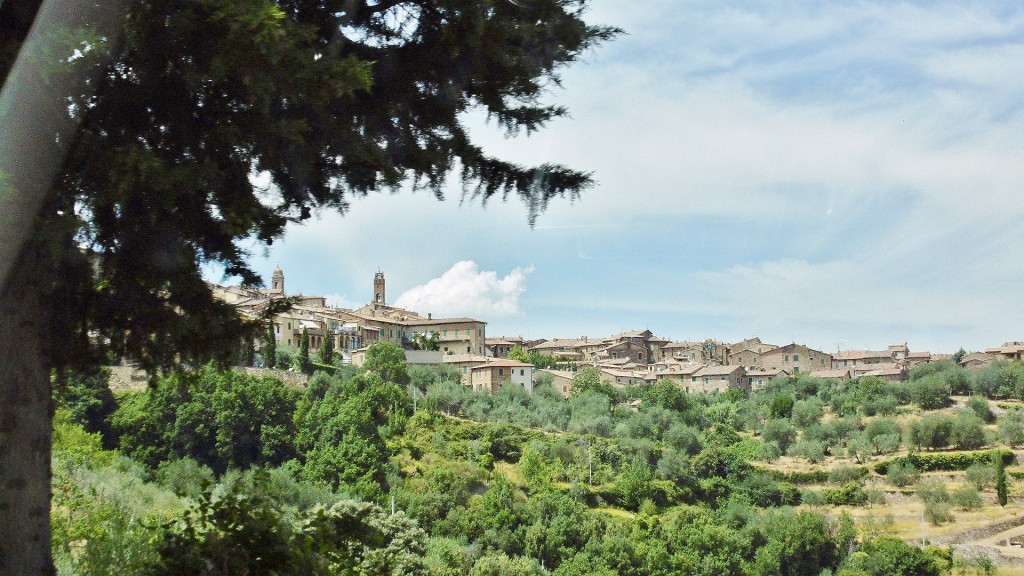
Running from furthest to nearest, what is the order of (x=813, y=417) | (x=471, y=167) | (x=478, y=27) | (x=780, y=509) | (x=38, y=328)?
(x=813, y=417), (x=780, y=509), (x=471, y=167), (x=478, y=27), (x=38, y=328)

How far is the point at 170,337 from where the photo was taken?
10.2ft

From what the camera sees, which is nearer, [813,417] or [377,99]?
Answer: [377,99]

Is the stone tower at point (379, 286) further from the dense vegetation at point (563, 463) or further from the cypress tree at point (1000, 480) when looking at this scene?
the cypress tree at point (1000, 480)

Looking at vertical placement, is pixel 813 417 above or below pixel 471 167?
below

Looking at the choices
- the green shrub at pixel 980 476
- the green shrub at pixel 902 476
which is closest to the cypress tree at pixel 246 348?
the green shrub at pixel 980 476

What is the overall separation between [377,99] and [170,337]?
47.4 inches

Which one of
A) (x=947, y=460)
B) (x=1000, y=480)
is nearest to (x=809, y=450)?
(x=947, y=460)

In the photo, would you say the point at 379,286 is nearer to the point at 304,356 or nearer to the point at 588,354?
Answer: the point at 588,354

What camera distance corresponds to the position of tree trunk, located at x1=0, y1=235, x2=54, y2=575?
8.05 ft

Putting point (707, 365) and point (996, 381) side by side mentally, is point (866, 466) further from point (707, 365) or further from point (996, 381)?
point (707, 365)

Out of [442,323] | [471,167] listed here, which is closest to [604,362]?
[442,323]

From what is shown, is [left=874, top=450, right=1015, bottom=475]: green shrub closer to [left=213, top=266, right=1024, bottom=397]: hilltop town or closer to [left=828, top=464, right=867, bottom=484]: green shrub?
[left=828, top=464, right=867, bottom=484]: green shrub

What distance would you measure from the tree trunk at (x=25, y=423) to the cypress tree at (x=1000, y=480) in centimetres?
3916

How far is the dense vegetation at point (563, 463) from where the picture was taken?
30.7m
